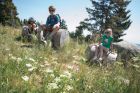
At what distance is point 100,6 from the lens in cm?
4800

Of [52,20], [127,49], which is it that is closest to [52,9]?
[52,20]

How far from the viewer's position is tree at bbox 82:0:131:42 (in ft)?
149

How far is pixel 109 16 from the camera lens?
4638cm

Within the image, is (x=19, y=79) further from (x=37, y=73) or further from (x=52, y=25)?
(x=52, y=25)

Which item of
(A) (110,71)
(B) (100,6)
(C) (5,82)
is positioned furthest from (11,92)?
(B) (100,6)

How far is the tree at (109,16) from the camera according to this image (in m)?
45.5

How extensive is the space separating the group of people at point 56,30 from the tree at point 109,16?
31.8 meters

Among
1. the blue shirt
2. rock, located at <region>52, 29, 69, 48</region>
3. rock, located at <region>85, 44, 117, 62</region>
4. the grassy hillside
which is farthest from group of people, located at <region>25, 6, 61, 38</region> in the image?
the grassy hillside

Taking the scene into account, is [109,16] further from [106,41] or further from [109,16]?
[106,41]

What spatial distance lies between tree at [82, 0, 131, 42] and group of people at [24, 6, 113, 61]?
104 ft

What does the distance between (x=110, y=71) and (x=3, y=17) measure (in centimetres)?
4442

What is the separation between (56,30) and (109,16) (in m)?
34.5

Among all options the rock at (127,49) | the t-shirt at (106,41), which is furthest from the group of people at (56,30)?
the rock at (127,49)

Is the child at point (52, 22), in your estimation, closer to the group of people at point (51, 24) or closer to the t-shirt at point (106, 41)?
the group of people at point (51, 24)
